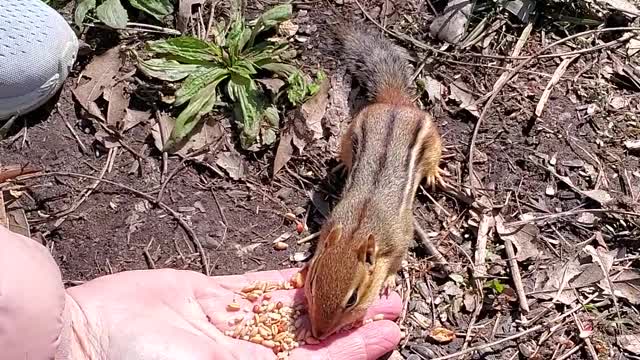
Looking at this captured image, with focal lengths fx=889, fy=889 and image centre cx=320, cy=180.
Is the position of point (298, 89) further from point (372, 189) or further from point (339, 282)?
point (339, 282)

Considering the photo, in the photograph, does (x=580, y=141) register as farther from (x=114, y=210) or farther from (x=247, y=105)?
(x=114, y=210)

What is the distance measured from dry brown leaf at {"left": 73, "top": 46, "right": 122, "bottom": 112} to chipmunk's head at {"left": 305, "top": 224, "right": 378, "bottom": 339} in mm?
1515

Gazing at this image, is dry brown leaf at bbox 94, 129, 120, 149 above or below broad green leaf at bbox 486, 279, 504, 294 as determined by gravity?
below

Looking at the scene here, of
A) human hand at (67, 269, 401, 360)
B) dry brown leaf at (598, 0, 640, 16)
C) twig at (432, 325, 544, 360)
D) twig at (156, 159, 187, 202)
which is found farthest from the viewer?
dry brown leaf at (598, 0, 640, 16)

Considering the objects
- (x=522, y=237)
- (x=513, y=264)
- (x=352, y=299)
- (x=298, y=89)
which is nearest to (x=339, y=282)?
(x=352, y=299)

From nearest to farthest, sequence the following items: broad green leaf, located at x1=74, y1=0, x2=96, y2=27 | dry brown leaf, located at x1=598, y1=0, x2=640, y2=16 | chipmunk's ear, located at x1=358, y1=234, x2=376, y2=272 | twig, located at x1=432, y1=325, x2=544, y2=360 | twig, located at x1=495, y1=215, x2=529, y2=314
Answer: chipmunk's ear, located at x1=358, y1=234, x2=376, y2=272 → twig, located at x1=432, y1=325, x2=544, y2=360 → twig, located at x1=495, y1=215, x2=529, y2=314 → broad green leaf, located at x1=74, y1=0, x2=96, y2=27 → dry brown leaf, located at x1=598, y1=0, x2=640, y2=16

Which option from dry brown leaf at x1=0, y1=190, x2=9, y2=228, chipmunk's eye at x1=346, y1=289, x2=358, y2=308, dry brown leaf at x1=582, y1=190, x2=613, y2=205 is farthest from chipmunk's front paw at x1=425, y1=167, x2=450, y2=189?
dry brown leaf at x1=0, y1=190, x2=9, y2=228

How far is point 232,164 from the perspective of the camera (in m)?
4.36

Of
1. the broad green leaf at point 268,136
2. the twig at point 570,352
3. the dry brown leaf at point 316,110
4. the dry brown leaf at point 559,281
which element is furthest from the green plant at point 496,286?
the broad green leaf at point 268,136

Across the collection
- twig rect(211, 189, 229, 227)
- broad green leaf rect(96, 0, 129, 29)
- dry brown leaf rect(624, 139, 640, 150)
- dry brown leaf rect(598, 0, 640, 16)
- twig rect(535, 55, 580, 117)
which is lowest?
twig rect(211, 189, 229, 227)

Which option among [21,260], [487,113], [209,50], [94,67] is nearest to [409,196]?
[487,113]

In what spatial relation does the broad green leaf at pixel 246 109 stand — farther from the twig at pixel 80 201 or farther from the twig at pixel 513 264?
the twig at pixel 513 264

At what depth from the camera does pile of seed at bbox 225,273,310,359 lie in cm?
379

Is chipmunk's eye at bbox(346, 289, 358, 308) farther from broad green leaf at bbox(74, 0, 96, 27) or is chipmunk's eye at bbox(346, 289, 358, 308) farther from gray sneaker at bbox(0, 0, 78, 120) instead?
broad green leaf at bbox(74, 0, 96, 27)
